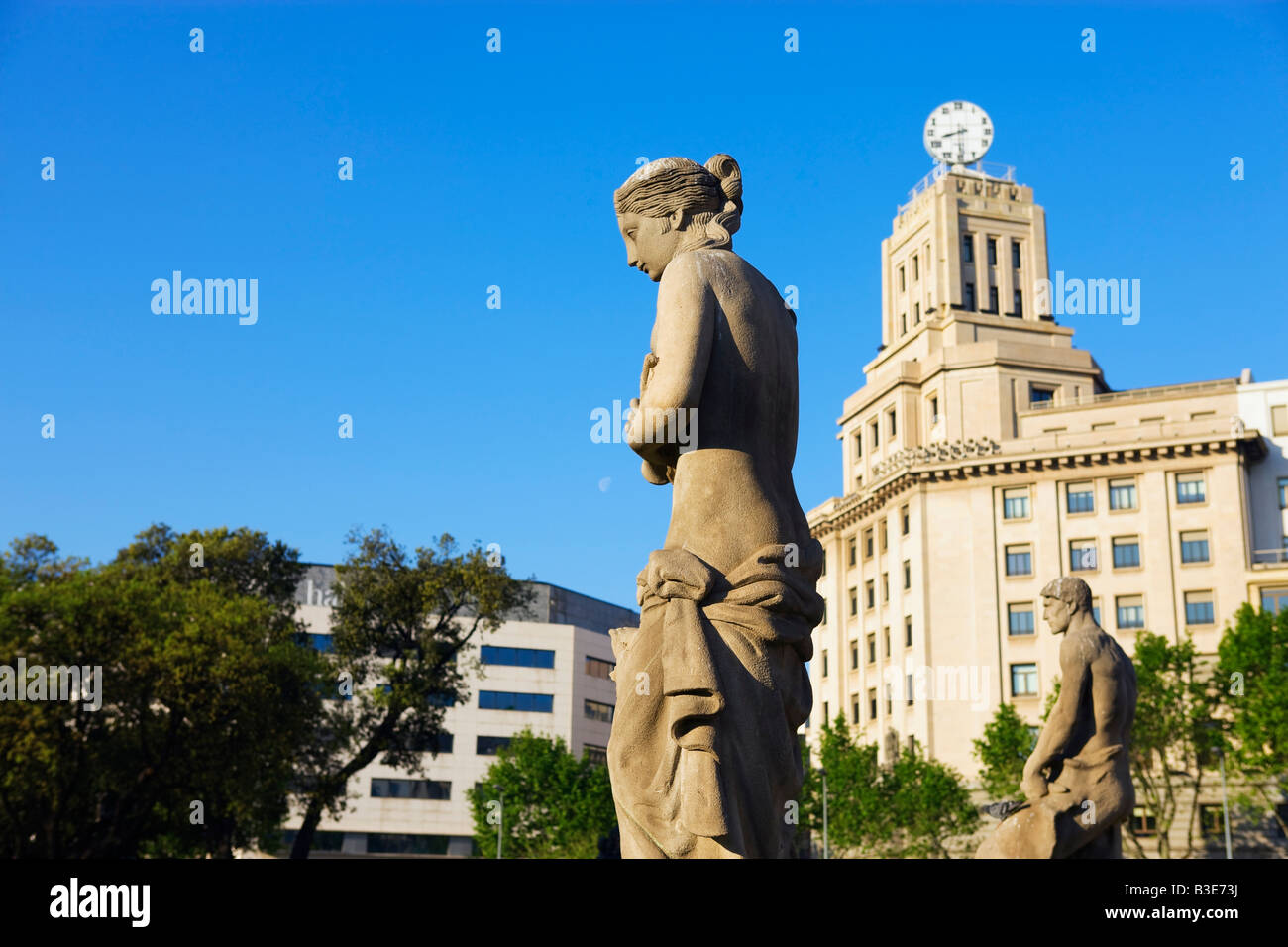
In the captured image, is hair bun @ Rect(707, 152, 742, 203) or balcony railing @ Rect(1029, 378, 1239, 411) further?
balcony railing @ Rect(1029, 378, 1239, 411)

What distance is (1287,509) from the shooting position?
70.6 m

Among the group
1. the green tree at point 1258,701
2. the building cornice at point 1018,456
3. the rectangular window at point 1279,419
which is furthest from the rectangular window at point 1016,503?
the green tree at point 1258,701

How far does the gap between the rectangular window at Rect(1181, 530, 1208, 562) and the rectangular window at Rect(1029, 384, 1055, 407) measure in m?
14.1

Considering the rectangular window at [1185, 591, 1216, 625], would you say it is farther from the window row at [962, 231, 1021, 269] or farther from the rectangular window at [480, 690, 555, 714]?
the rectangular window at [480, 690, 555, 714]

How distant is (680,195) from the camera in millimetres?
6188

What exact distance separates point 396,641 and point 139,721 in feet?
34.1

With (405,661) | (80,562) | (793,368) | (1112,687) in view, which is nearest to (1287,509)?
(405,661)

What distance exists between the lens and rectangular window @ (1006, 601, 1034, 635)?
73.6 meters

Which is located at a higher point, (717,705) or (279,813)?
(717,705)

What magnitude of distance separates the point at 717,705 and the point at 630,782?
0.51 metres

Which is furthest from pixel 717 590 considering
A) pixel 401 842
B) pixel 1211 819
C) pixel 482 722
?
pixel 482 722

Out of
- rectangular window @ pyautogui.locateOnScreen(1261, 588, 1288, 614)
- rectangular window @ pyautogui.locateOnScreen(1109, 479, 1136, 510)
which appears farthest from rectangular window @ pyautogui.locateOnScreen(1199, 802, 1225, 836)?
rectangular window @ pyautogui.locateOnScreen(1109, 479, 1136, 510)

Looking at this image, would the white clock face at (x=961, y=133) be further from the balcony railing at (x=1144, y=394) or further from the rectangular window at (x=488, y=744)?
the rectangular window at (x=488, y=744)
